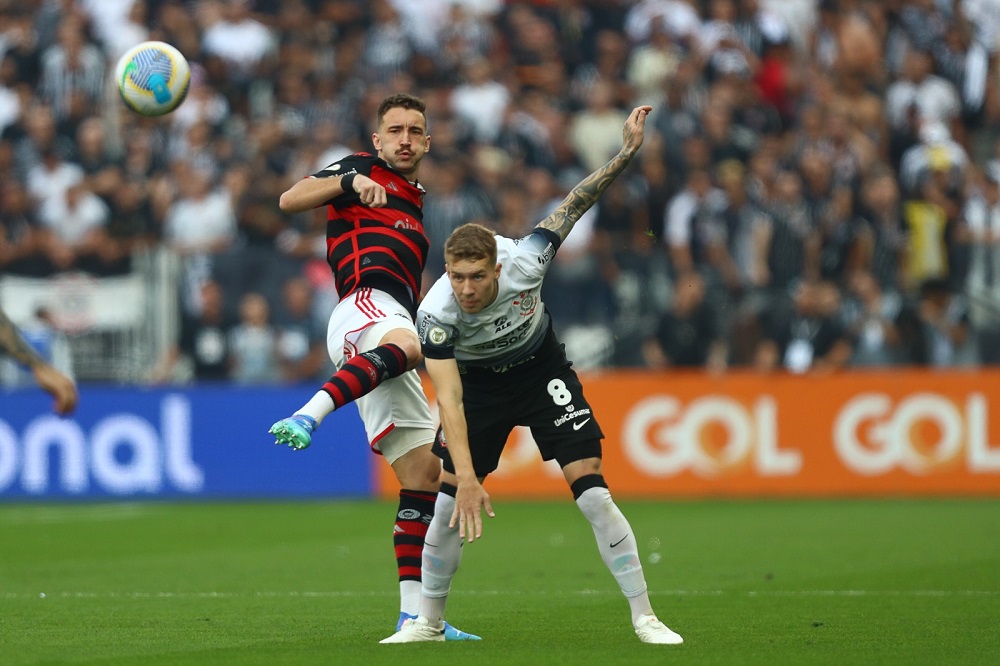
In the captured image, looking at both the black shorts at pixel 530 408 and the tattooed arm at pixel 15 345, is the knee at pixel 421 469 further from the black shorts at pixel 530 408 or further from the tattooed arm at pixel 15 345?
the tattooed arm at pixel 15 345

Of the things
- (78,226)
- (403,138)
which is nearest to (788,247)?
(78,226)

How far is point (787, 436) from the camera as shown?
58.6 feet

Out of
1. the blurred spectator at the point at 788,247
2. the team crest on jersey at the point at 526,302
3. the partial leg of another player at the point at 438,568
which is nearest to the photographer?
the team crest on jersey at the point at 526,302

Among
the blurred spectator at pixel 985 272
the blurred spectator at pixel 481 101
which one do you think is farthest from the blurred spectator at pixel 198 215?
the blurred spectator at pixel 985 272

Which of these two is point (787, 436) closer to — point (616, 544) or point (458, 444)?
point (616, 544)

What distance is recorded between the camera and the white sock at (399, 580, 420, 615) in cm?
841

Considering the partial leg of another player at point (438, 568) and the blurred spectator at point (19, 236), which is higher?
the blurred spectator at point (19, 236)

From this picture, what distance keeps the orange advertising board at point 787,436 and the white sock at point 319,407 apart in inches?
399

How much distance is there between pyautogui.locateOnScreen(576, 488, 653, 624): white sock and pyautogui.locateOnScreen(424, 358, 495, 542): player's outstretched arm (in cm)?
60

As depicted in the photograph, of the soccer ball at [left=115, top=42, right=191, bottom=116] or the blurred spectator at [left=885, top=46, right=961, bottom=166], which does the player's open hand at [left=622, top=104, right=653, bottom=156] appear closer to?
the soccer ball at [left=115, top=42, right=191, bottom=116]

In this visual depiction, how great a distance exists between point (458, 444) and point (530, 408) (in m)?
0.71

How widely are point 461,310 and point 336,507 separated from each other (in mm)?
10246

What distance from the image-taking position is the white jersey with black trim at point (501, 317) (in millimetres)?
7656

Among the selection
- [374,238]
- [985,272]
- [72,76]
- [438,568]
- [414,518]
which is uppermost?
[72,76]
